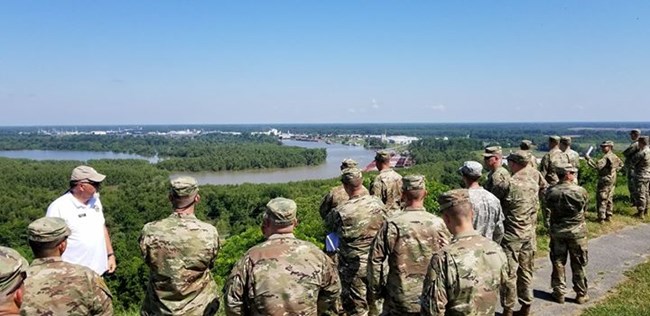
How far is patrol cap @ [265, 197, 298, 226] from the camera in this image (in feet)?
9.82

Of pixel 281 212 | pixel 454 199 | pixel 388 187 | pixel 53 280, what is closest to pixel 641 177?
pixel 388 187

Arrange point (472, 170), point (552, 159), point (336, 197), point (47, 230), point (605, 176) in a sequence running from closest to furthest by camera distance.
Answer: point (47, 230), point (472, 170), point (336, 197), point (552, 159), point (605, 176)

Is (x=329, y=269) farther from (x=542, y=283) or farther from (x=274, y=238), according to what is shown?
(x=542, y=283)

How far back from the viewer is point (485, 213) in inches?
180

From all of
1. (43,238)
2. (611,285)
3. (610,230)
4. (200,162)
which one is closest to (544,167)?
(610,230)

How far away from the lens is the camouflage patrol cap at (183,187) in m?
3.42

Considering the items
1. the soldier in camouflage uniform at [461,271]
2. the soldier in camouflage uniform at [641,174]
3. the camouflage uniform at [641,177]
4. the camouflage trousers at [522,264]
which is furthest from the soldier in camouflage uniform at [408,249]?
the camouflage uniform at [641,177]

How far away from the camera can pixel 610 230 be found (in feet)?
29.3

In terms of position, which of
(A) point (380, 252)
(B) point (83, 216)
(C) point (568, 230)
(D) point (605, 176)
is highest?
(B) point (83, 216)

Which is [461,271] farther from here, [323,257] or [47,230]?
[47,230]

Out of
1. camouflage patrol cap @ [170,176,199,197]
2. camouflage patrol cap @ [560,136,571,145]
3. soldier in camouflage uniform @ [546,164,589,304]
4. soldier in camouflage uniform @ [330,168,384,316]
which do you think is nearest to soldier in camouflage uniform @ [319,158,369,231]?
soldier in camouflage uniform @ [330,168,384,316]

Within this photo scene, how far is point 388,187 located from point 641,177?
21.3ft

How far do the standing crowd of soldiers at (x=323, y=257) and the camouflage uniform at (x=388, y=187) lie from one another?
1097mm

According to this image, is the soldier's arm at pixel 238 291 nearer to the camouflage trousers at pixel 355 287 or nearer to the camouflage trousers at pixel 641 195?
the camouflage trousers at pixel 355 287
